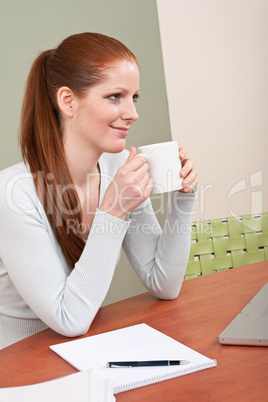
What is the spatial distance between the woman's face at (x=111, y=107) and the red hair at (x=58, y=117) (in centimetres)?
2

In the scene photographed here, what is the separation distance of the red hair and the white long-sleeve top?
3 cm

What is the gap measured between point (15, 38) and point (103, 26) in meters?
0.43

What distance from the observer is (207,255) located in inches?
58.0

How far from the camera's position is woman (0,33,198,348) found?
1057 mm

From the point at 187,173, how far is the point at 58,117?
37 centimetres

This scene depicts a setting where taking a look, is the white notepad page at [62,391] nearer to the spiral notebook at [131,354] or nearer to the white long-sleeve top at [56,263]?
the spiral notebook at [131,354]

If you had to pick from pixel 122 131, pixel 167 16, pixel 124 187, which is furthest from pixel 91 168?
pixel 167 16

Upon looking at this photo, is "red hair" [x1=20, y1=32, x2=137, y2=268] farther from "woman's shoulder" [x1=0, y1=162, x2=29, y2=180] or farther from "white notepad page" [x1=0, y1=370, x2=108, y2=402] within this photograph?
"white notepad page" [x1=0, y1=370, x2=108, y2=402]

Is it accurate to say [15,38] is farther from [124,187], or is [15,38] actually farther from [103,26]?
[124,187]

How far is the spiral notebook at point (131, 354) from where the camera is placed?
75cm

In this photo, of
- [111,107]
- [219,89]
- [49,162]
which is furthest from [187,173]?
[219,89]

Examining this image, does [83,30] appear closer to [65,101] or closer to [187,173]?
[65,101]

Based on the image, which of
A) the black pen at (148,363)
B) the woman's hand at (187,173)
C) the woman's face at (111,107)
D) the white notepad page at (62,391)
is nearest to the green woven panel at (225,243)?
the woman's hand at (187,173)

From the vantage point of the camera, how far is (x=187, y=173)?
1156 millimetres
